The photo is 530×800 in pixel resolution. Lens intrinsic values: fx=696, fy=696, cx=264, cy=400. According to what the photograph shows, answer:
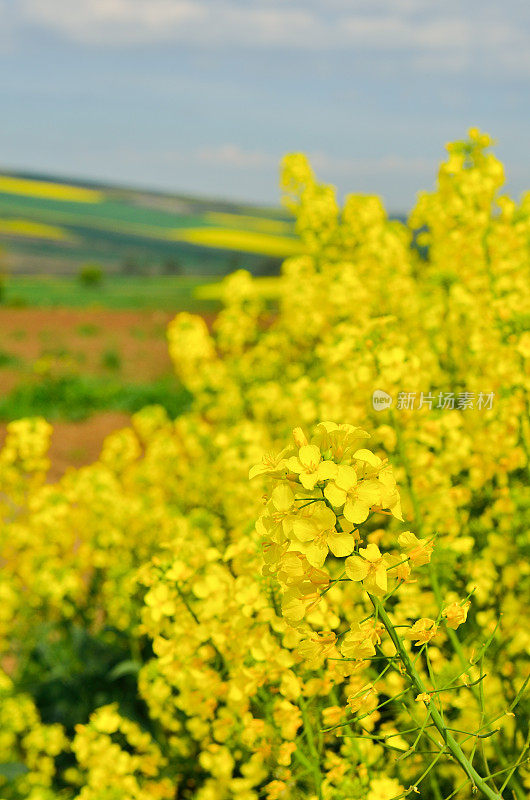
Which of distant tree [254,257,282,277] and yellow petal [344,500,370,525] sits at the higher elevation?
distant tree [254,257,282,277]

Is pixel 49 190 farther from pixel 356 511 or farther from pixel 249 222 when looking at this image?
pixel 356 511

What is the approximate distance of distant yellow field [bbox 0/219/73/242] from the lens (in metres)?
36.7

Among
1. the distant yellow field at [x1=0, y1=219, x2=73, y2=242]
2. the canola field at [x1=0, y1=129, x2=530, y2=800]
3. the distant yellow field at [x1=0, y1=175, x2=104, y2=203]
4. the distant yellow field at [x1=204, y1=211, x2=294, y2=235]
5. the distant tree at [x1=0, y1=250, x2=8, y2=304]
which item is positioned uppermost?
the distant yellow field at [x1=0, y1=175, x2=104, y2=203]

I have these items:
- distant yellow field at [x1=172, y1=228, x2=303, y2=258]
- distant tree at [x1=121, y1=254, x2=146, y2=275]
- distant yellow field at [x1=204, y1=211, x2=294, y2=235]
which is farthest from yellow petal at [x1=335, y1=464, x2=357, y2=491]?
distant yellow field at [x1=204, y1=211, x2=294, y2=235]

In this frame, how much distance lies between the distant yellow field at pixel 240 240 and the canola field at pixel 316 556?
112ft

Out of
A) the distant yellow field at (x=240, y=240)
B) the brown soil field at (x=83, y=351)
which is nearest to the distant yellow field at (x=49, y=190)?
the distant yellow field at (x=240, y=240)

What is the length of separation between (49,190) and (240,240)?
15.5 m

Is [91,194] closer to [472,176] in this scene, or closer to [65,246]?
[65,246]

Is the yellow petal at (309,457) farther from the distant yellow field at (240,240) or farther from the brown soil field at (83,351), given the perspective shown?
the distant yellow field at (240,240)

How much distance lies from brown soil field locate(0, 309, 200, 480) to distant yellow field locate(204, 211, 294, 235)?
29.1 m

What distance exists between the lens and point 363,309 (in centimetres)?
459

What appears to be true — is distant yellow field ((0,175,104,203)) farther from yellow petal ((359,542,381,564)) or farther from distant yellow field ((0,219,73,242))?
yellow petal ((359,542,381,564))

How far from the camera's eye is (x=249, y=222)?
5241 cm

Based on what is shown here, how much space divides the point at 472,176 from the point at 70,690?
3.83 meters
